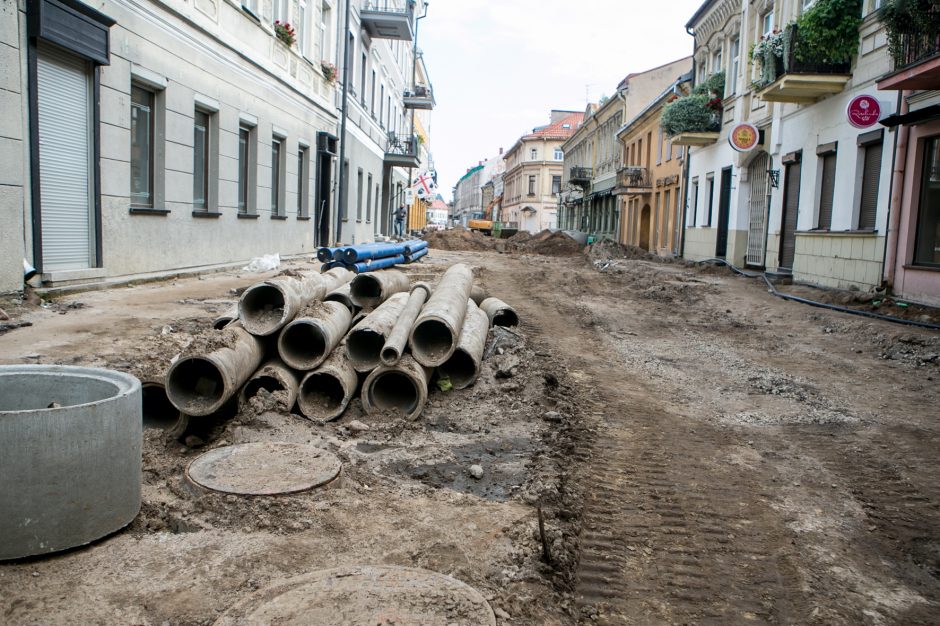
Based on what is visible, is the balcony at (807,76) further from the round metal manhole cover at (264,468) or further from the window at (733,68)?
the round metal manhole cover at (264,468)

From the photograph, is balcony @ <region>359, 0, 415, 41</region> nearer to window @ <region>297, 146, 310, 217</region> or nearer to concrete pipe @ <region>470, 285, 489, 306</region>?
window @ <region>297, 146, 310, 217</region>

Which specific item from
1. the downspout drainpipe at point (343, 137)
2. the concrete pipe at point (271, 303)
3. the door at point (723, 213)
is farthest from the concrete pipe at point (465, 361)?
the door at point (723, 213)

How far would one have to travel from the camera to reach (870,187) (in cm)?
1418

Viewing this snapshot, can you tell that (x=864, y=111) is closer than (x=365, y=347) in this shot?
No

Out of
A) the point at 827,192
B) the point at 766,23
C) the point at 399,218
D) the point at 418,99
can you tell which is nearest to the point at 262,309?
the point at 827,192

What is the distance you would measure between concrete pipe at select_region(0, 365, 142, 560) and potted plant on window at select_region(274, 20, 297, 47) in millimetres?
14761

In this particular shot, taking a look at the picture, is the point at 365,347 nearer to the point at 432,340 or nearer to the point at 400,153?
the point at 432,340

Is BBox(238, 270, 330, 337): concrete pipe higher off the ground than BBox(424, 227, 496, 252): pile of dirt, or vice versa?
BBox(424, 227, 496, 252): pile of dirt

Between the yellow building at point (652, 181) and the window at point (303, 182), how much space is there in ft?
47.8

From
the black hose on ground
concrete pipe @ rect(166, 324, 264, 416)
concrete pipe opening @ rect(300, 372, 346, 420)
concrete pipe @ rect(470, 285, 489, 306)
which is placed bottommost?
concrete pipe opening @ rect(300, 372, 346, 420)

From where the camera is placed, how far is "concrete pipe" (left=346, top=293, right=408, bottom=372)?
6031mm

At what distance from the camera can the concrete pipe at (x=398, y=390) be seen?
227 inches

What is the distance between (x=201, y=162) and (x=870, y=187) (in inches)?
491

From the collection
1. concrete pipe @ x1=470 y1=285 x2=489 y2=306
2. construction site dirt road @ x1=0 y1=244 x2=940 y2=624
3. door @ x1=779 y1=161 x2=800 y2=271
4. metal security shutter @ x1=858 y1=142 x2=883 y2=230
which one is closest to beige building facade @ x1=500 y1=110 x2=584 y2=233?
door @ x1=779 y1=161 x2=800 y2=271
